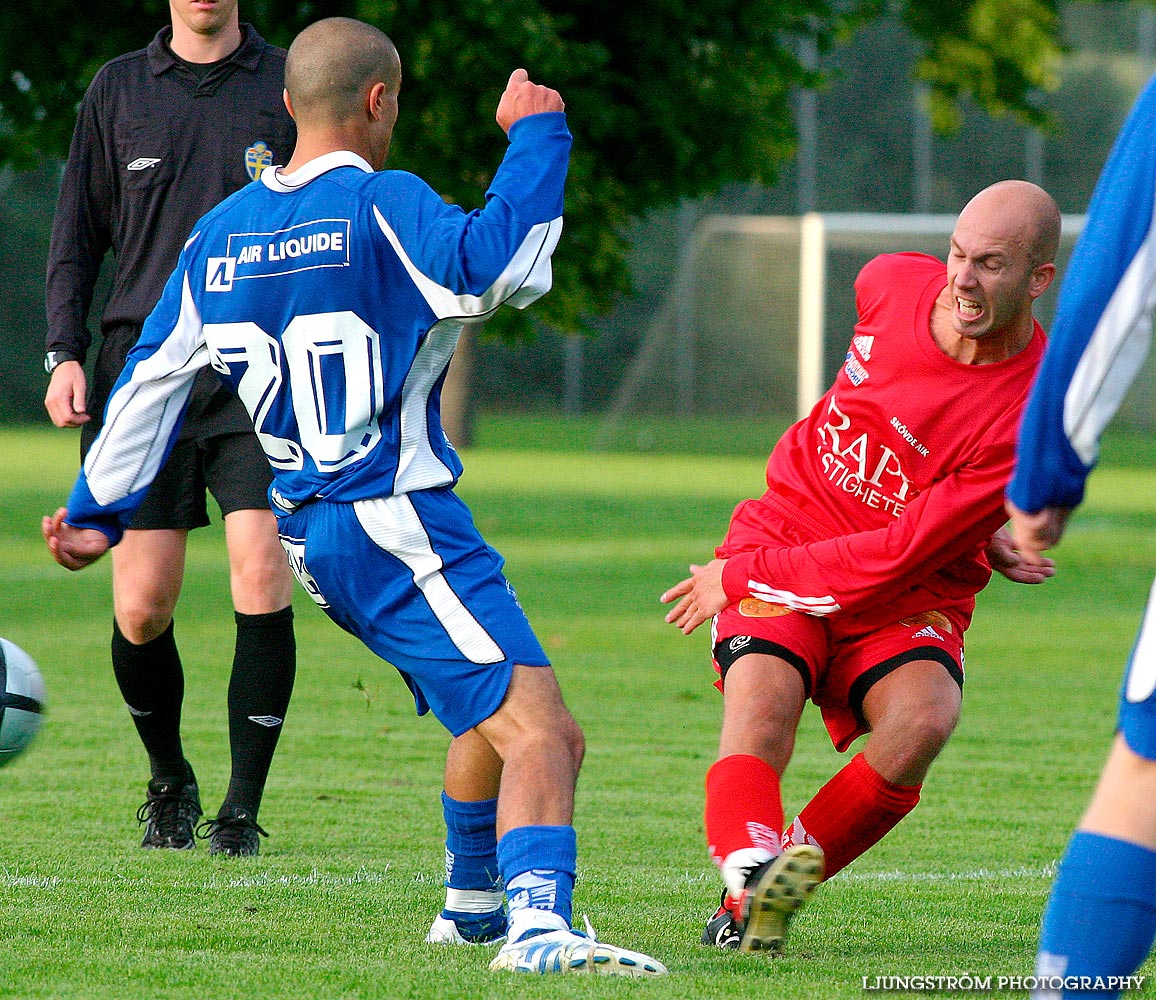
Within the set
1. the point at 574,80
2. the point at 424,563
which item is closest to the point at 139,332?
the point at 424,563

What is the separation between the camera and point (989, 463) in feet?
12.8

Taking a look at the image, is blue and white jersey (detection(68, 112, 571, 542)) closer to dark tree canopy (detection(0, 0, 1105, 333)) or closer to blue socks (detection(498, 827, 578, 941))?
blue socks (detection(498, 827, 578, 941))

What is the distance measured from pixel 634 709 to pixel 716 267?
90.7 ft

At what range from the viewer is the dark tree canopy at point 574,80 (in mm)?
13039

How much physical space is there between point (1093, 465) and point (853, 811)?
59.8 inches

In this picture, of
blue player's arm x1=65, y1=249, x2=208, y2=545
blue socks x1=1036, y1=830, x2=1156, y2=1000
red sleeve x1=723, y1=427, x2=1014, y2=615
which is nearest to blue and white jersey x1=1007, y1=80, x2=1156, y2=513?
blue socks x1=1036, y1=830, x2=1156, y2=1000

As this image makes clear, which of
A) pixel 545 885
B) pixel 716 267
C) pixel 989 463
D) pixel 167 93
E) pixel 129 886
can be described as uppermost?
pixel 167 93

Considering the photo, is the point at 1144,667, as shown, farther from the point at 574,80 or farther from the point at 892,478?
the point at 574,80

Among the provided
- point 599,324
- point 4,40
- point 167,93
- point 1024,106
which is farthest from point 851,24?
point 599,324

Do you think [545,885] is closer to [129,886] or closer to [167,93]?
[129,886]

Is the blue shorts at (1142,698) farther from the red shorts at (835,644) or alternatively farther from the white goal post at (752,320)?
the white goal post at (752,320)

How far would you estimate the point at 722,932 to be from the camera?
3818mm

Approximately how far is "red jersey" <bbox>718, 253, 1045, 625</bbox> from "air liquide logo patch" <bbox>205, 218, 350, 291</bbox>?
46.6 inches

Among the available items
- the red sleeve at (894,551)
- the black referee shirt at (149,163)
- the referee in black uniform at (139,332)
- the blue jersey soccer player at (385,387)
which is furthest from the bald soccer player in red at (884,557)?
the black referee shirt at (149,163)
